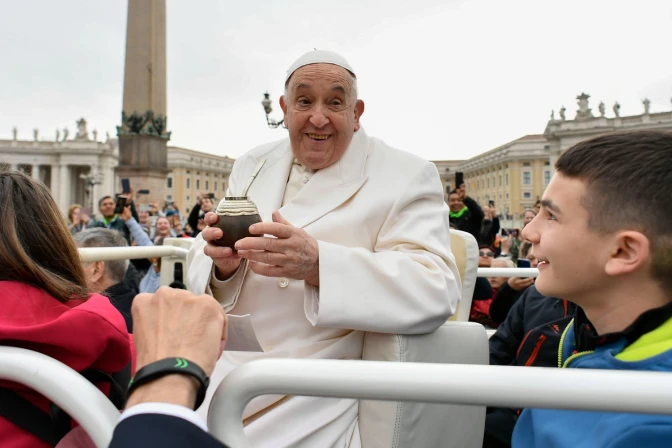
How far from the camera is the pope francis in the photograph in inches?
64.8

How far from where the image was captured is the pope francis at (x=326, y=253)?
1.65 metres

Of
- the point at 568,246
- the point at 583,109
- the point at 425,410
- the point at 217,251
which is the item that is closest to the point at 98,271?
the point at 217,251

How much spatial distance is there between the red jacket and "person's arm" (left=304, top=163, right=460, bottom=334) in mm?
676

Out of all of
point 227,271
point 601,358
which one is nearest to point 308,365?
point 601,358

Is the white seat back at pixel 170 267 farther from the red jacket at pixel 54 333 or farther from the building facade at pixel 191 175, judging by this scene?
the building facade at pixel 191 175

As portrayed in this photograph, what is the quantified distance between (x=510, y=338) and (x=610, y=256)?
144cm

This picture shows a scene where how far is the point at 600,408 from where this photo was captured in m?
0.75

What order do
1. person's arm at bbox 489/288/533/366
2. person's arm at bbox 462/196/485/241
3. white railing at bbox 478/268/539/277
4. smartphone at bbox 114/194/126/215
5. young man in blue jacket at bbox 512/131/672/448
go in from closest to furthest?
1. young man in blue jacket at bbox 512/131/672/448
2. person's arm at bbox 489/288/533/366
3. white railing at bbox 478/268/539/277
4. smartphone at bbox 114/194/126/215
5. person's arm at bbox 462/196/485/241

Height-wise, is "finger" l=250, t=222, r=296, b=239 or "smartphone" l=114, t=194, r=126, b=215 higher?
"smartphone" l=114, t=194, r=126, b=215

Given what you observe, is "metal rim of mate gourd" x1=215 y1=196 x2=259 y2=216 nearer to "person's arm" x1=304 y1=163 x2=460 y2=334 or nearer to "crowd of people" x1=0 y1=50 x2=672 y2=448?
"crowd of people" x1=0 y1=50 x2=672 y2=448

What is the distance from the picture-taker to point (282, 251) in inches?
61.7

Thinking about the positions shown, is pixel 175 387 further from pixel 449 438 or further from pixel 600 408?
pixel 449 438

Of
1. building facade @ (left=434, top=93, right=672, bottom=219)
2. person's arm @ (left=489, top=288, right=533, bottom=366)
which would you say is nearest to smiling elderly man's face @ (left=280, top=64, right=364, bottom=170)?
person's arm @ (left=489, top=288, right=533, bottom=366)

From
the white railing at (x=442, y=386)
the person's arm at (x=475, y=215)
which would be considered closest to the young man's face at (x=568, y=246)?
the white railing at (x=442, y=386)
